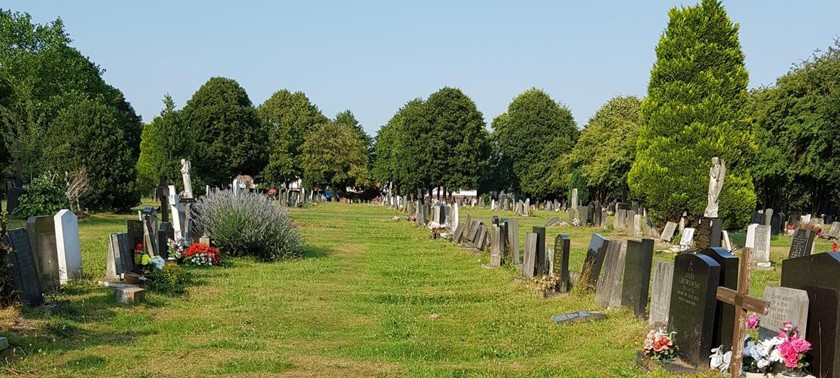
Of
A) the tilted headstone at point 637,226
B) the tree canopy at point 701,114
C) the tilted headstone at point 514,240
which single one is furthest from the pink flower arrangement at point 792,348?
the tilted headstone at point 637,226

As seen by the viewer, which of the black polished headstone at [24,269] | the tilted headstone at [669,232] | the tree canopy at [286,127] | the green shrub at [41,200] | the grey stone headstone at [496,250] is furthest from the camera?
the tree canopy at [286,127]

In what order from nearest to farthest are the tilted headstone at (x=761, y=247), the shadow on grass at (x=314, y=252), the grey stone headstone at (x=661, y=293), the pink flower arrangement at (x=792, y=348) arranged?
1. the pink flower arrangement at (x=792, y=348)
2. the grey stone headstone at (x=661, y=293)
3. the tilted headstone at (x=761, y=247)
4. the shadow on grass at (x=314, y=252)

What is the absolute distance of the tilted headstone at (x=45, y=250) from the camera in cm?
1202

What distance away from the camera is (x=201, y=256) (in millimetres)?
17453

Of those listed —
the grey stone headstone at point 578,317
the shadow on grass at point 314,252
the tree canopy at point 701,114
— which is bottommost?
the shadow on grass at point 314,252

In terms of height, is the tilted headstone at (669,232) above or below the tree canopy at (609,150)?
below

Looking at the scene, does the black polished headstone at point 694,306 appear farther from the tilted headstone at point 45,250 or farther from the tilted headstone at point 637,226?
the tilted headstone at point 637,226

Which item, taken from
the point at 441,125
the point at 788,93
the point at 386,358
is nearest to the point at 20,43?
the point at 441,125

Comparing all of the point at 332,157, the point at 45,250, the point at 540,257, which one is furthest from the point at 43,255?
the point at 332,157

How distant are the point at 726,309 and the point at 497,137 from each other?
81012mm

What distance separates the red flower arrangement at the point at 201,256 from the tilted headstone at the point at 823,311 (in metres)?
13.2

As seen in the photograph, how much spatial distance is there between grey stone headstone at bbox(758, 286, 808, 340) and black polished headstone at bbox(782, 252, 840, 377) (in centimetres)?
10

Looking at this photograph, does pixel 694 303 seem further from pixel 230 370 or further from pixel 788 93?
pixel 788 93

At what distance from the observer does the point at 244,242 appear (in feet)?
64.6
